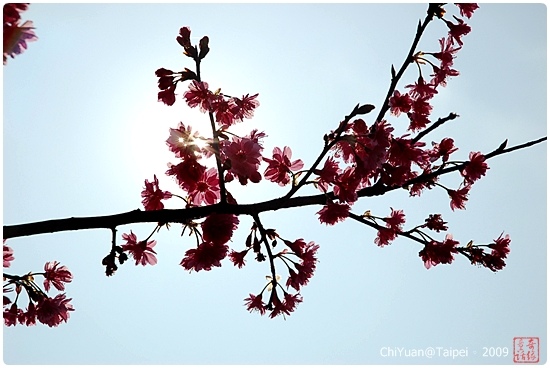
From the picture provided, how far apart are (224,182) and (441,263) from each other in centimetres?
117

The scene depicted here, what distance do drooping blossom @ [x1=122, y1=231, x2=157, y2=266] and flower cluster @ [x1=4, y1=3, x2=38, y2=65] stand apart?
1061 mm

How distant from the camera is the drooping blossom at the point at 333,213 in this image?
8.95 feet

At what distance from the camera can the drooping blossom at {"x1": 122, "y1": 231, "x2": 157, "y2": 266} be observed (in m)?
2.84

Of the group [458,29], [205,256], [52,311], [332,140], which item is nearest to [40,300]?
[52,311]

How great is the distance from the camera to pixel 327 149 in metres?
2.52

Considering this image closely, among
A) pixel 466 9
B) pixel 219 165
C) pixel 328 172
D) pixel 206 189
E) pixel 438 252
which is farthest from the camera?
pixel 466 9

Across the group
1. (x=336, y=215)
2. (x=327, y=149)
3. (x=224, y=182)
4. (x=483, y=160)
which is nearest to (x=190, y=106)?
(x=224, y=182)

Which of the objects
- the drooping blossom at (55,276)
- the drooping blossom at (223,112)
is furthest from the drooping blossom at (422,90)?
the drooping blossom at (55,276)

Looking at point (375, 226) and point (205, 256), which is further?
point (375, 226)

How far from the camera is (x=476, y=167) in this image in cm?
276

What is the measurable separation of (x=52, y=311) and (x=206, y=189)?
1.02m

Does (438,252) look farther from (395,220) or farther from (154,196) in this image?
(154,196)

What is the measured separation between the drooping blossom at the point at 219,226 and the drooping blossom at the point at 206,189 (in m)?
0.16

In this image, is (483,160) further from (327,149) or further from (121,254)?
A: (121,254)
